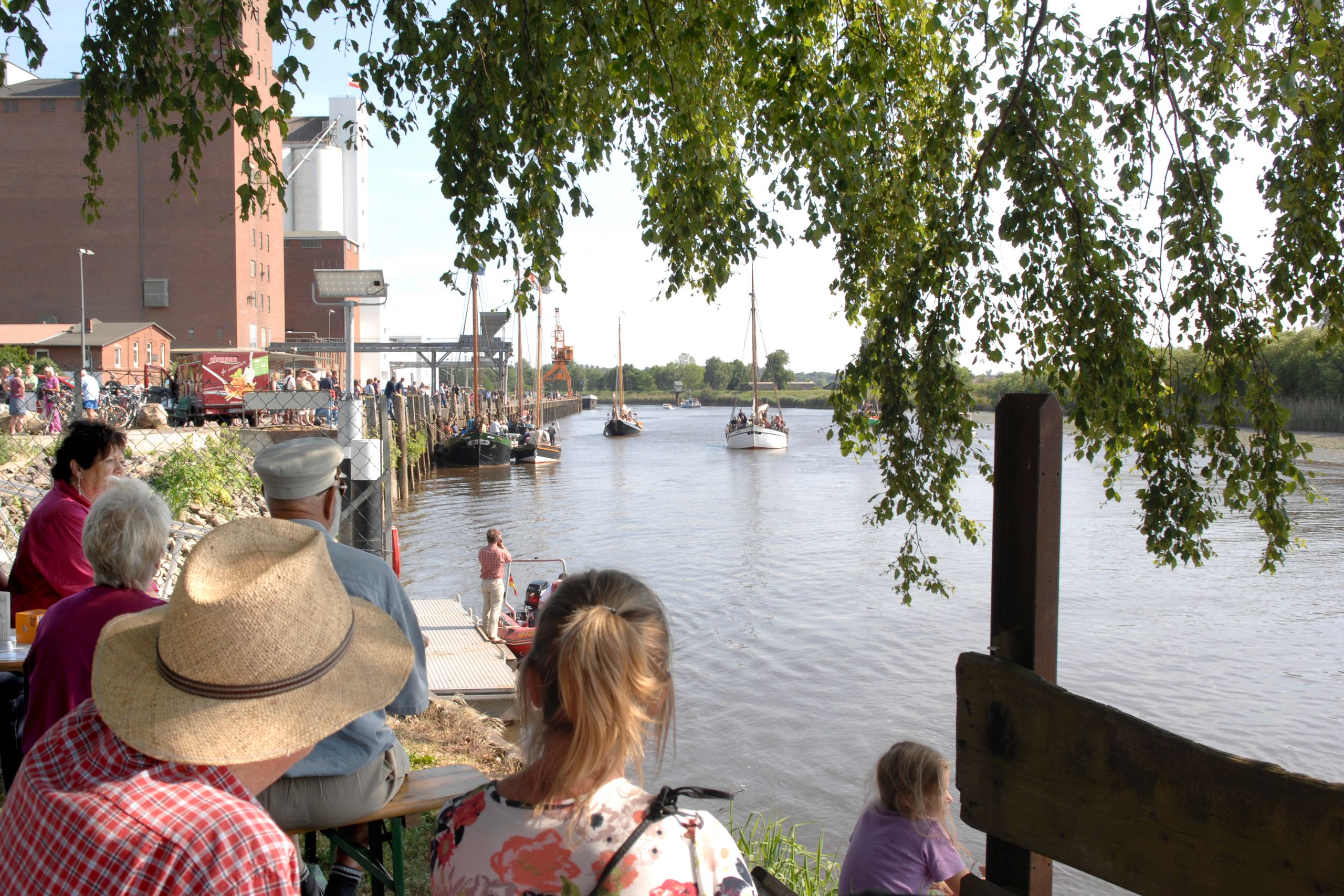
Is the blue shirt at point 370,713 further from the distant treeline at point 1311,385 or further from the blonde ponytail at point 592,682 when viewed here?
the distant treeline at point 1311,385

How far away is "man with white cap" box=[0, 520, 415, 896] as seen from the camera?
145 cm

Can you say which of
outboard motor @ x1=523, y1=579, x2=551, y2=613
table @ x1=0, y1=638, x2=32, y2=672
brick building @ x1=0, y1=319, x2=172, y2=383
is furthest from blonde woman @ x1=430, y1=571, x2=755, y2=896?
brick building @ x1=0, y1=319, x2=172, y2=383

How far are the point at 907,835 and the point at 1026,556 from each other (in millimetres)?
1626

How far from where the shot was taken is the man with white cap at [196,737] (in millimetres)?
1448

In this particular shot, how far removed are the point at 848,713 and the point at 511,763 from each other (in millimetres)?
5644

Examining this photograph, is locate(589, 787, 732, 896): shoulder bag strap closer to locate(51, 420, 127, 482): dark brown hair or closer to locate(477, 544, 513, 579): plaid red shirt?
locate(51, 420, 127, 482): dark brown hair

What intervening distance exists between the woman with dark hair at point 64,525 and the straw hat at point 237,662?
3219mm

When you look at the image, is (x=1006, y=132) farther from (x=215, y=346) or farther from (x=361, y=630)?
(x=215, y=346)

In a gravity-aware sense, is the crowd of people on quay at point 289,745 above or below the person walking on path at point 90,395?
below

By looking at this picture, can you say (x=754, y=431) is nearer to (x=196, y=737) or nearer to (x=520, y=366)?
(x=520, y=366)

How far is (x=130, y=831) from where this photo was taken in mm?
1446

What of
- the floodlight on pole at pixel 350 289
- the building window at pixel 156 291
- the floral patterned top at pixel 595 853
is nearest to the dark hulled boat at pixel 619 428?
the building window at pixel 156 291

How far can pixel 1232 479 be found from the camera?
445cm

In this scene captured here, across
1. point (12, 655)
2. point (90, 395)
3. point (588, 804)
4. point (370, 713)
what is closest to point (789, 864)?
point (370, 713)
